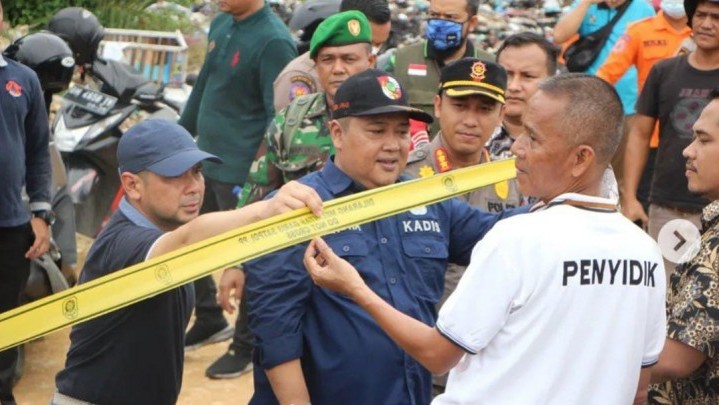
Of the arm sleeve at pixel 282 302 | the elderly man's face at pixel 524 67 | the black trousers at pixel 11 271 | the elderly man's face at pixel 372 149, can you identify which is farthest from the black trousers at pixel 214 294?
the arm sleeve at pixel 282 302

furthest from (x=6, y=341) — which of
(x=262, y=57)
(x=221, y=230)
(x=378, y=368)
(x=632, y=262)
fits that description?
(x=262, y=57)

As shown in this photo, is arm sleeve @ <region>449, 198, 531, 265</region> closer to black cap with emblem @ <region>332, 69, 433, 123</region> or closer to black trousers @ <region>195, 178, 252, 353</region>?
black cap with emblem @ <region>332, 69, 433, 123</region>

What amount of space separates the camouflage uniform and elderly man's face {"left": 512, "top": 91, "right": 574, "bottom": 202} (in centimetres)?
252

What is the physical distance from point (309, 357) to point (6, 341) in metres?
1.00

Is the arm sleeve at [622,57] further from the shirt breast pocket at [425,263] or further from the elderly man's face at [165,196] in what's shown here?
the elderly man's face at [165,196]

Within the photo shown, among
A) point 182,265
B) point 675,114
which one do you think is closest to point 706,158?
point 182,265

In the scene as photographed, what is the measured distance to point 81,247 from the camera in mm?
10188

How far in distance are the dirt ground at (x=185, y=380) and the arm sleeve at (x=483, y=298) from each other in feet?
13.7

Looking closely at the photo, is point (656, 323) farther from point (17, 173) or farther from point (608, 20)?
point (608, 20)

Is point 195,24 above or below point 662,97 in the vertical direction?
below

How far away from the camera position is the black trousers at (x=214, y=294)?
25.3 feet

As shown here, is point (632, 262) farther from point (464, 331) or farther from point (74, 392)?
point (74, 392)

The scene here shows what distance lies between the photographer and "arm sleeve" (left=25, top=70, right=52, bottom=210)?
21.4 feet

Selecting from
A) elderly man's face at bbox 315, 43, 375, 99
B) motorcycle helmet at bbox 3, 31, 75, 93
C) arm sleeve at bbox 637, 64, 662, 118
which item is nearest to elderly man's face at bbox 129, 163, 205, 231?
elderly man's face at bbox 315, 43, 375, 99
